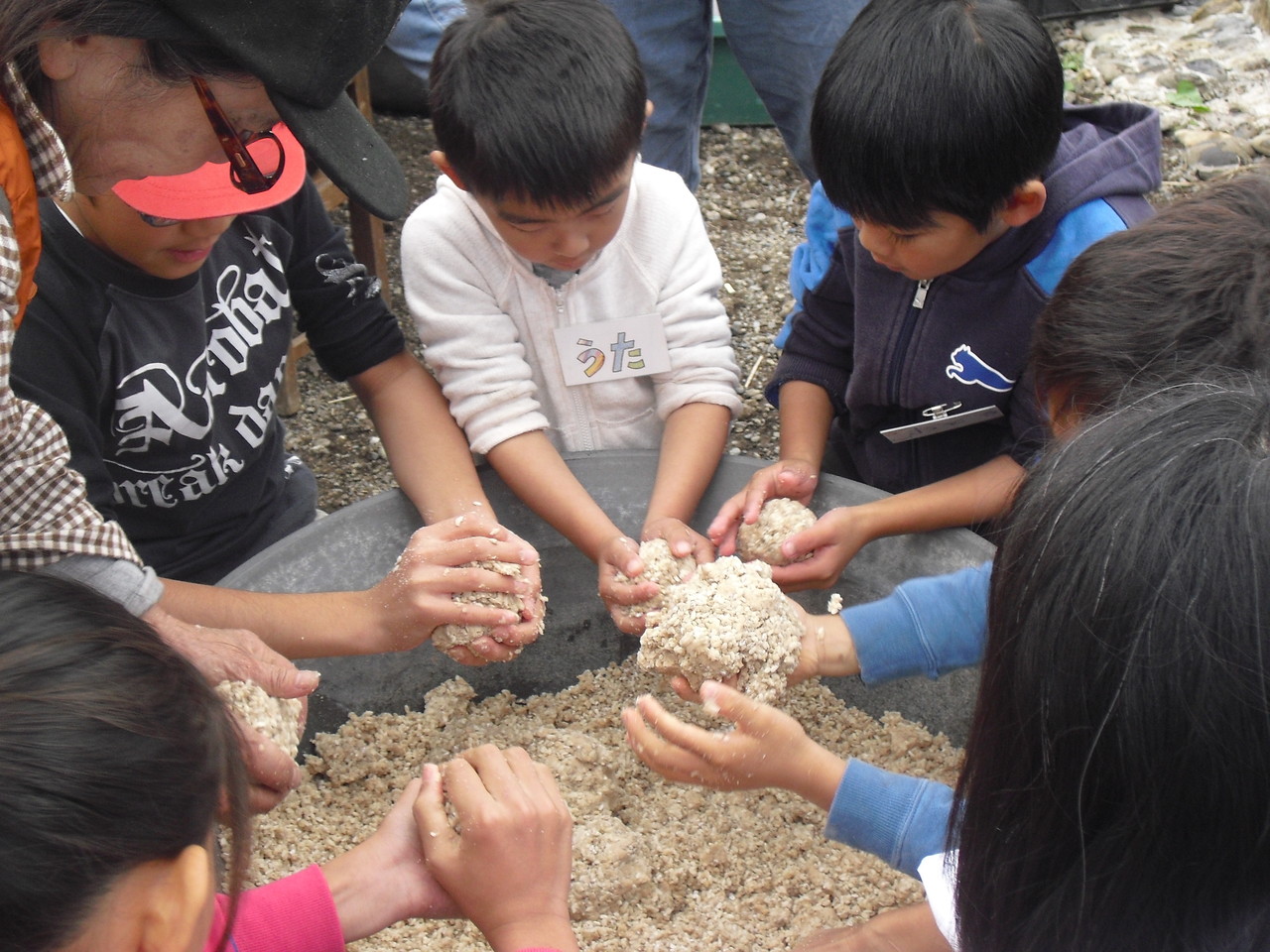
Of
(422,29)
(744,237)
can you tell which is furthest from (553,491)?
(744,237)

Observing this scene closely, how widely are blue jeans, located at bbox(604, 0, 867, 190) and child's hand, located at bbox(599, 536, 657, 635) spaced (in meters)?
1.08

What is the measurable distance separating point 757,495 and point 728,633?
1.11ft

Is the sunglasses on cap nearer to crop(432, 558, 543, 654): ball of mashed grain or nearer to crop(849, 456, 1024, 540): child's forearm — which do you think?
crop(432, 558, 543, 654): ball of mashed grain

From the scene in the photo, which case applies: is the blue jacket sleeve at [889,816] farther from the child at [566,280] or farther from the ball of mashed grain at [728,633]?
the child at [566,280]

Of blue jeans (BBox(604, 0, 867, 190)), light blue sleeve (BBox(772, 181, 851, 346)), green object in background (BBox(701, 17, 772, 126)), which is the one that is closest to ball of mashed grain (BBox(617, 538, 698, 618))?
light blue sleeve (BBox(772, 181, 851, 346))

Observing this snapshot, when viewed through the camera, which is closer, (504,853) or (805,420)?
(504,853)

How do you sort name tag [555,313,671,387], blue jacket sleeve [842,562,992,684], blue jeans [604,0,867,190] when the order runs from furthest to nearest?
blue jeans [604,0,867,190] → name tag [555,313,671,387] → blue jacket sleeve [842,562,992,684]

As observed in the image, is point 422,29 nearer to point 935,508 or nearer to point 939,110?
point 939,110

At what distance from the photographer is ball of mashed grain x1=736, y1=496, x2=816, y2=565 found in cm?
156

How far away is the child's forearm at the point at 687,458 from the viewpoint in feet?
5.44

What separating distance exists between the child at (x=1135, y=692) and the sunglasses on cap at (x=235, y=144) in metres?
0.81

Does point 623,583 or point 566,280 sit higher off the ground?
point 566,280

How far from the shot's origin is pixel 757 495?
163 cm

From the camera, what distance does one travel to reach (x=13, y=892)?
729mm
